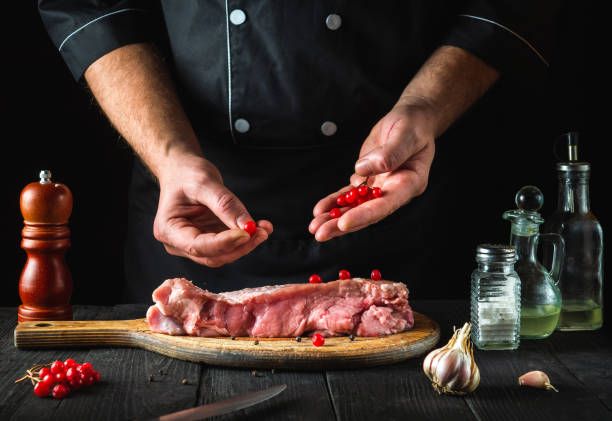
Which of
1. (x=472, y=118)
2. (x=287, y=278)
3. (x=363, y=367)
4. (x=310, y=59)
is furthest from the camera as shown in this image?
(x=472, y=118)

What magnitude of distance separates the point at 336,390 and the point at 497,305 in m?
0.54

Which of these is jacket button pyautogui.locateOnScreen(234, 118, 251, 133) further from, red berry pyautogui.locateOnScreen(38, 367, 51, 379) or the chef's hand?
red berry pyautogui.locateOnScreen(38, 367, 51, 379)

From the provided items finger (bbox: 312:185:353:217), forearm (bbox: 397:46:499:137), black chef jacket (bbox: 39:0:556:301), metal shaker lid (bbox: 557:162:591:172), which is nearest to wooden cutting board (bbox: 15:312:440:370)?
finger (bbox: 312:185:353:217)

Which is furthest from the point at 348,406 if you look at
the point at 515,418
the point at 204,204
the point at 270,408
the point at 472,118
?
the point at 472,118

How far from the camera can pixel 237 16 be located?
2.45 m

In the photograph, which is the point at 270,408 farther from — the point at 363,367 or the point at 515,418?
the point at 515,418

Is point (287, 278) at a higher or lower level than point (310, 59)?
lower

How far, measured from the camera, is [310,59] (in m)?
2.47

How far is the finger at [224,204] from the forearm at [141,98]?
1.22 feet

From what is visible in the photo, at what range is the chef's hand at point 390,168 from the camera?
202 centimetres

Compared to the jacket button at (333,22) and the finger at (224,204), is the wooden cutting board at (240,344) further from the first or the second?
the jacket button at (333,22)

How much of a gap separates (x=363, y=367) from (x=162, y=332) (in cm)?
57

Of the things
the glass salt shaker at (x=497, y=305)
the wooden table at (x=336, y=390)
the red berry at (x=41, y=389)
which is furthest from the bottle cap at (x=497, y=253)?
the red berry at (x=41, y=389)

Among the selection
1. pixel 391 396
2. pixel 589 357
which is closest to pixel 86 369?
pixel 391 396
